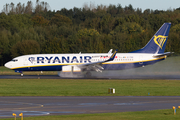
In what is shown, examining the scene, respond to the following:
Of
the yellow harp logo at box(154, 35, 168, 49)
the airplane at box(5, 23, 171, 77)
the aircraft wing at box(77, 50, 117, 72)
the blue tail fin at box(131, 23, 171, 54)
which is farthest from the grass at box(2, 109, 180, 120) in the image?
the yellow harp logo at box(154, 35, 168, 49)

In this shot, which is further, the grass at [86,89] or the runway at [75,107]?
the grass at [86,89]

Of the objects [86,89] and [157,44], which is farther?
[157,44]

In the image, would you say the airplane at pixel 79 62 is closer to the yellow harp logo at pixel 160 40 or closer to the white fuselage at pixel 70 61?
the white fuselage at pixel 70 61

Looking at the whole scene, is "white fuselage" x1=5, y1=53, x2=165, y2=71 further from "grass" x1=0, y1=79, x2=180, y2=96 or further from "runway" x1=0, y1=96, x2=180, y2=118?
"runway" x1=0, y1=96, x2=180, y2=118

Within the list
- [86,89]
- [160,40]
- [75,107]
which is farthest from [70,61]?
[75,107]

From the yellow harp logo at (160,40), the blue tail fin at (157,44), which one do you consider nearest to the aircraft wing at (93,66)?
the blue tail fin at (157,44)

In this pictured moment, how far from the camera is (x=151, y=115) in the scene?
17.5m

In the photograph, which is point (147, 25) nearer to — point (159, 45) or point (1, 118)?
point (159, 45)

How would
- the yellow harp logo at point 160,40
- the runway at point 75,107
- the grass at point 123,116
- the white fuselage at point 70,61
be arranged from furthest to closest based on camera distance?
1. the yellow harp logo at point 160,40
2. the white fuselage at point 70,61
3. the runway at point 75,107
4. the grass at point 123,116

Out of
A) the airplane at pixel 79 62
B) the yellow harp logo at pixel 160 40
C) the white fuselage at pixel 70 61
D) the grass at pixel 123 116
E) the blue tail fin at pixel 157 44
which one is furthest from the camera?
the yellow harp logo at pixel 160 40

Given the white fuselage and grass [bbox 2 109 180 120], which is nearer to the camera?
grass [bbox 2 109 180 120]

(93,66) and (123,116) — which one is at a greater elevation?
(93,66)

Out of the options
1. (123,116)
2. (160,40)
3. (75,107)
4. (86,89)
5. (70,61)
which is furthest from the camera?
(160,40)

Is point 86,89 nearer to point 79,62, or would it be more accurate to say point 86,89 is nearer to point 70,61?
point 79,62
